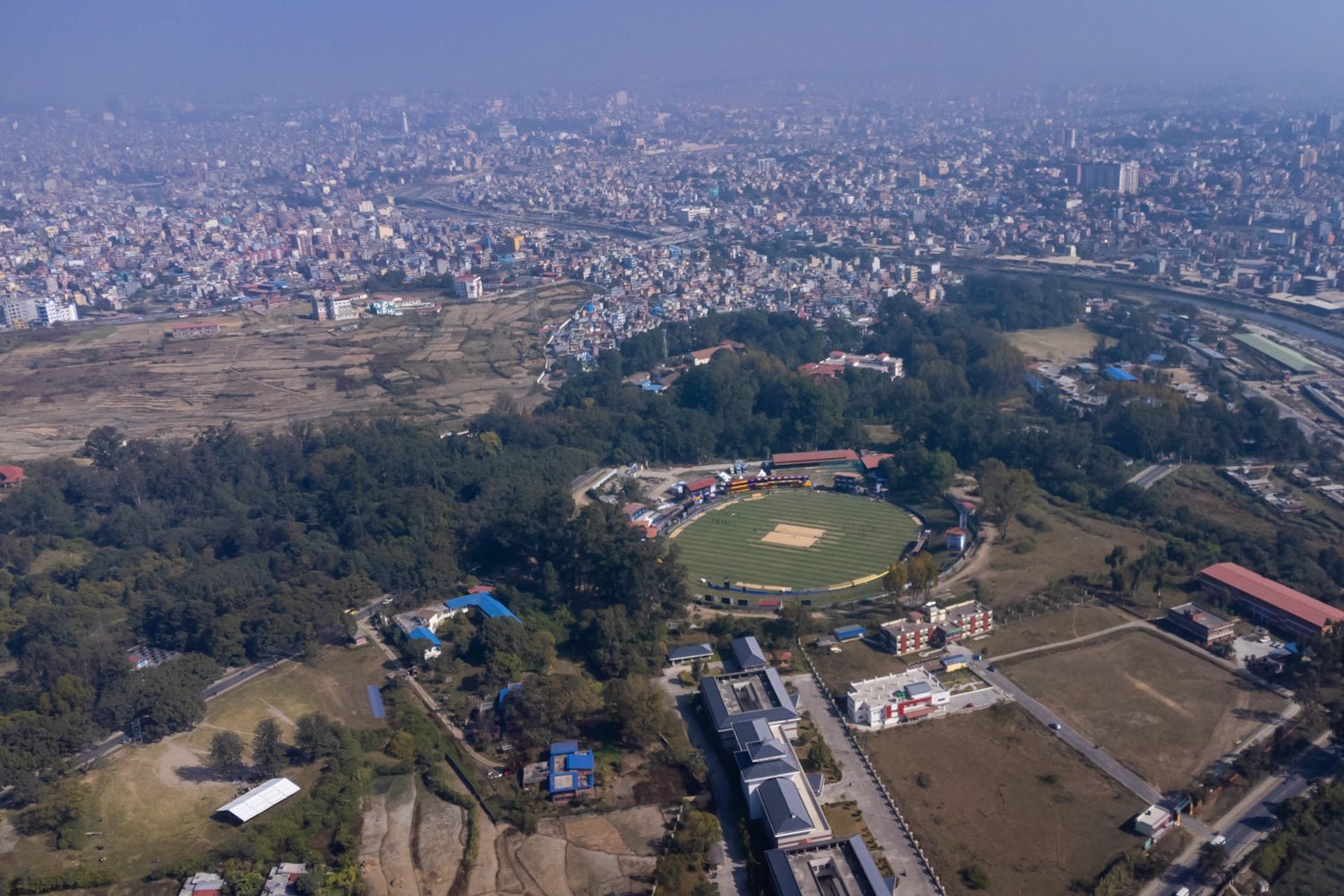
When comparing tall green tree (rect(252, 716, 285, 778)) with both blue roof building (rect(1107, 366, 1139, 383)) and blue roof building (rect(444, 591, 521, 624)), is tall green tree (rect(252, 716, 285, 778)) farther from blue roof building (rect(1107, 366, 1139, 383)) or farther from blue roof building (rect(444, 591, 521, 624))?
blue roof building (rect(1107, 366, 1139, 383))

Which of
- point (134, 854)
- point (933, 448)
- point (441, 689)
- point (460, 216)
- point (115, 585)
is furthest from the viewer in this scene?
point (460, 216)

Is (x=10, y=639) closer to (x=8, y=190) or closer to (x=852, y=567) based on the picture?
(x=852, y=567)

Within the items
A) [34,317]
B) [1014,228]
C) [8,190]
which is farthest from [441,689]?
Result: [8,190]

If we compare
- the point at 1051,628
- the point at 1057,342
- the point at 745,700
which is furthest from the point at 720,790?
the point at 1057,342

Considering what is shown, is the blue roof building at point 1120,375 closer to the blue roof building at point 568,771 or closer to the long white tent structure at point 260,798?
the blue roof building at point 568,771

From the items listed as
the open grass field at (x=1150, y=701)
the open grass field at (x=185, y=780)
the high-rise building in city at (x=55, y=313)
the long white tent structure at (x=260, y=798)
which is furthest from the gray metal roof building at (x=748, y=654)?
the high-rise building in city at (x=55, y=313)

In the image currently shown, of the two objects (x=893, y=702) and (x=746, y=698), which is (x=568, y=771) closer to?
(x=746, y=698)
